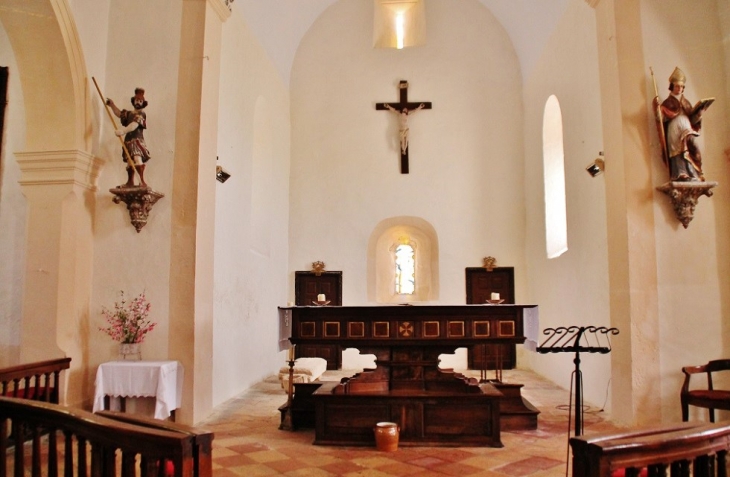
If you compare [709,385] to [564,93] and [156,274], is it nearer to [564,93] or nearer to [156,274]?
[564,93]

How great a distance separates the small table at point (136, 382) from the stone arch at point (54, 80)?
7.29 feet

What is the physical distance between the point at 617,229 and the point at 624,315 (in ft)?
2.74

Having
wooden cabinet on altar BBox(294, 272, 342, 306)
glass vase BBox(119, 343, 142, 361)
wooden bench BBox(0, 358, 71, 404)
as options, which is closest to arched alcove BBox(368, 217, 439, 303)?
wooden cabinet on altar BBox(294, 272, 342, 306)

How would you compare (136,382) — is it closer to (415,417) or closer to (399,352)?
(399,352)

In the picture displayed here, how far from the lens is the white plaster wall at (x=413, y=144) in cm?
1071

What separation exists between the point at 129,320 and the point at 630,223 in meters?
4.95

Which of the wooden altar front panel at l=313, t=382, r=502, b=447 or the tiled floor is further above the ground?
the wooden altar front panel at l=313, t=382, r=502, b=447

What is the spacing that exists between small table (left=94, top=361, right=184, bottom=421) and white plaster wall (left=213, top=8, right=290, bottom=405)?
137 cm

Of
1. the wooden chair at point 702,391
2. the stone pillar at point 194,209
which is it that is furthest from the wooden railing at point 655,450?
the stone pillar at point 194,209

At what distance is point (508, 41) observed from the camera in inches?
438

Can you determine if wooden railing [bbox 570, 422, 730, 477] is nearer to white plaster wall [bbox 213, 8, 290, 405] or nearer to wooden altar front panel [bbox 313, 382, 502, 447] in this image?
wooden altar front panel [bbox 313, 382, 502, 447]

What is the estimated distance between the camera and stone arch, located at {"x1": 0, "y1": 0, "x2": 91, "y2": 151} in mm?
5625

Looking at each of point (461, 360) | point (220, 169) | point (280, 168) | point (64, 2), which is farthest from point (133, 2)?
point (461, 360)

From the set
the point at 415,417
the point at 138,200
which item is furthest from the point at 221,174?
the point at 415,417
